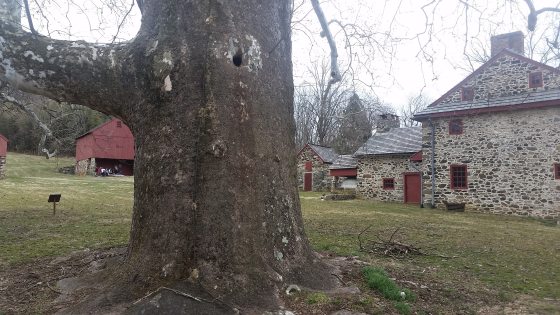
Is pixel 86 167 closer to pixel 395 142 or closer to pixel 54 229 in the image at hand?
pixel 395 142

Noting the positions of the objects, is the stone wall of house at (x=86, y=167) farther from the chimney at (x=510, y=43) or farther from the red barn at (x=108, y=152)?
the chimney at (x=510, y=43)

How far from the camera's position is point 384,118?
30016 mm

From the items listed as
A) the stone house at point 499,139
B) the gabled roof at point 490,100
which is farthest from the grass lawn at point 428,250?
the gabled roof at point 490,100

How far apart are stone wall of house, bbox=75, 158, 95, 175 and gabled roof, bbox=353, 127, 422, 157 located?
28.5 metres

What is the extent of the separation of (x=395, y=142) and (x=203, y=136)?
2435 centimetres

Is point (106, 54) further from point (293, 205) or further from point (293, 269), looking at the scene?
point (293, 269)

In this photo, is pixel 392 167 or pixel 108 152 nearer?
pixel 392 167

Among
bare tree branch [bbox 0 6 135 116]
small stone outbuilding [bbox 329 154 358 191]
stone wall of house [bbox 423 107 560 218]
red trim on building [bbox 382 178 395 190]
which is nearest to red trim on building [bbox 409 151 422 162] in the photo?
red trim on building [bbox 382 178 395 190]

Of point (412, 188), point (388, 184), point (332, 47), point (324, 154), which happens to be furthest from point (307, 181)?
point (332, 47)

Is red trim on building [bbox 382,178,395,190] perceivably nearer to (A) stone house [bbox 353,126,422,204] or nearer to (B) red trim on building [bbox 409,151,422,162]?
(A) stone house [bbox 353,126,422,204]

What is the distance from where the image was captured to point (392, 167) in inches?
1036

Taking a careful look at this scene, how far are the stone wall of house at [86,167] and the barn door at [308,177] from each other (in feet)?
70.1

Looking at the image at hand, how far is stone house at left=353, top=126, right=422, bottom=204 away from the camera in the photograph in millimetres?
25328

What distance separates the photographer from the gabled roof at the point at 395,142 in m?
26.0
